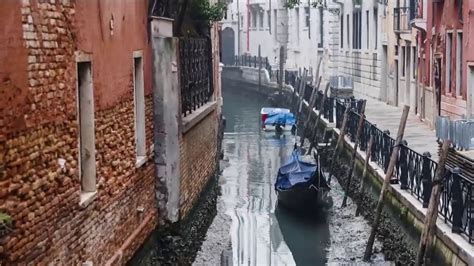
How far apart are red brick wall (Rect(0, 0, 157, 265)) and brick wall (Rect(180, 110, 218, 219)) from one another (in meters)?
2.36

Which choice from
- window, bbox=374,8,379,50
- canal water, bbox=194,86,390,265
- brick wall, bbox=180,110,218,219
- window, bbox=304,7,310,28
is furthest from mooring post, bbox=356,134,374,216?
window, bbox=304,7,310,28

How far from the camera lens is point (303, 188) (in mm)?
16734

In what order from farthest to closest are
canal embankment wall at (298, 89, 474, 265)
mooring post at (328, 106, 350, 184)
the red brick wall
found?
1. mooring post at (328, 106, 350, 184)
2. canal embankment wall at (298, 89, 474, 265)
3. the red brick wall

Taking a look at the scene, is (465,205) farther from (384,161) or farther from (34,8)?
(384,161)

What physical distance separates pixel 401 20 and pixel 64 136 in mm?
20132

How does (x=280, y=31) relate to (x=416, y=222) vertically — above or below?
above

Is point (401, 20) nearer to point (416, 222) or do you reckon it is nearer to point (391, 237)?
point (391, 237)

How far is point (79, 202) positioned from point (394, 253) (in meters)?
5.94

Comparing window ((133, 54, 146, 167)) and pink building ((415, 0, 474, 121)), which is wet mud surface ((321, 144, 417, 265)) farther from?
window ((133, 54, 146, 167))

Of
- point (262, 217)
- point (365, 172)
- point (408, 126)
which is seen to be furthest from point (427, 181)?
point (408, 126)

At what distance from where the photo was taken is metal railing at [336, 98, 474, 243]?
353 inches

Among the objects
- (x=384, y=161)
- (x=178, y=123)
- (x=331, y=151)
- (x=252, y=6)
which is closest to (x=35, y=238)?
(x=178, y=123)

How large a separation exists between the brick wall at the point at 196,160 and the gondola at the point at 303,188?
1.42m

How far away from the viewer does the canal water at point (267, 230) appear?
1348 centimetres
